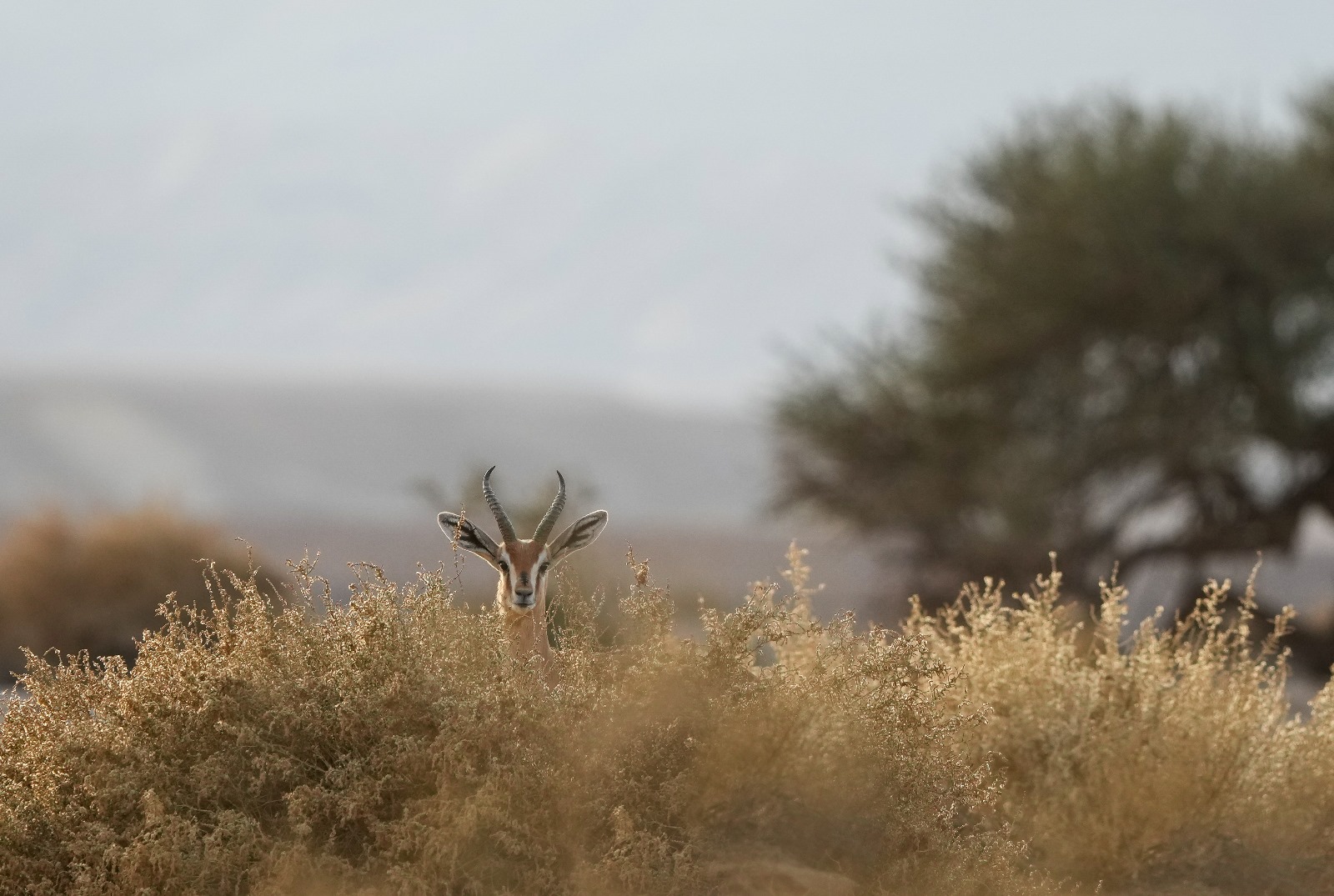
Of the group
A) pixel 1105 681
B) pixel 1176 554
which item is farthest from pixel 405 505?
pixel 1105 681

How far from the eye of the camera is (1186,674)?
9.10 metres

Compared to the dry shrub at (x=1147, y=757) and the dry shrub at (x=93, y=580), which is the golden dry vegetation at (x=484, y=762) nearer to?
the dry shrub at (x=1147, y=757)

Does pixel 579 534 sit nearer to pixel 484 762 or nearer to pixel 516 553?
pixel 516 553

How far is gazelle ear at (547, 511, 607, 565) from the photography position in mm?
9297

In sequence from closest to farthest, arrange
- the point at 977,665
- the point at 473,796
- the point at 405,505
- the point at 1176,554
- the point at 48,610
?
the point at 473,796
the point at 977,665
the point at 48,610
the point at 1176,554
the point at 405,505

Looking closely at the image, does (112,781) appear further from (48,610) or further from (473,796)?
(48,610)

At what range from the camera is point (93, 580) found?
22109 mm

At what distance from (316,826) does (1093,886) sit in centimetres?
373

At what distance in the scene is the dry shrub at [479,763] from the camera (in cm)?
635

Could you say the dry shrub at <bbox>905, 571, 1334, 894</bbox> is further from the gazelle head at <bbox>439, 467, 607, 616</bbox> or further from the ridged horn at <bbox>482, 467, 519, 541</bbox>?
the ridged horn at <bbox>482, 467, 519, 541</bbox>

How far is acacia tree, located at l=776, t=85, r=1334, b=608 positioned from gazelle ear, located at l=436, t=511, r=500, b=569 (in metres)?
14.4

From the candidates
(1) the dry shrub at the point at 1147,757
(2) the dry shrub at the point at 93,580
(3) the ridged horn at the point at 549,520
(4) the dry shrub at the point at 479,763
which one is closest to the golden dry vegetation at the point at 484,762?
(4) the dry shrub at the point at 479,763

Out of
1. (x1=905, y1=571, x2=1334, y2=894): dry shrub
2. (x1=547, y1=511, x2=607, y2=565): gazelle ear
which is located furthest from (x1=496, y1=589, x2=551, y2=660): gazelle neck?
(x1=905, y1=571, x2=1334, y2=894): dry shrub

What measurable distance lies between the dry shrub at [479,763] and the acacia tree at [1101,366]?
52.4ft
